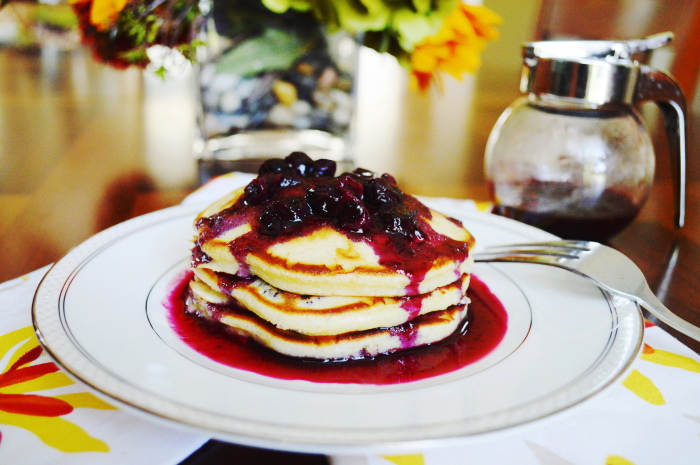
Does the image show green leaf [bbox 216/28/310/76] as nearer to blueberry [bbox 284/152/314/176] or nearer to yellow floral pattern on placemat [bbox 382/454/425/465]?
blueberry [bbox 284/152/314/176]

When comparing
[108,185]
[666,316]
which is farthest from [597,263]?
[108,185]

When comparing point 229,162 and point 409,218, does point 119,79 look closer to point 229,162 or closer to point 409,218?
point 229,162

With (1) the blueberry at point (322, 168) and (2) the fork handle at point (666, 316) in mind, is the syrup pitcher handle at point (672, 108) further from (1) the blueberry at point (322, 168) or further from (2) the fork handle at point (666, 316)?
(1) the blueberry at point (322, 168)

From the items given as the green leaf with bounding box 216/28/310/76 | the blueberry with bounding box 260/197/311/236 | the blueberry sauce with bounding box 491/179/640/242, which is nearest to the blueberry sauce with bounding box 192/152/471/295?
the blueberry with bounding box 260/197/311/236

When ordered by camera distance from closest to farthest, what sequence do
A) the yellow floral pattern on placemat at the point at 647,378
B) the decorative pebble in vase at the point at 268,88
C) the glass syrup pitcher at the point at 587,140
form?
1. the yellow floral pattern on placemat at the point at 647,378
2. the glass syrup pitcher at the point at 587,140
3. the decorative pebble in vase at the point at 268,88

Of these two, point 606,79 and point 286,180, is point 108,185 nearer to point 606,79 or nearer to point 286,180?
point 286,180

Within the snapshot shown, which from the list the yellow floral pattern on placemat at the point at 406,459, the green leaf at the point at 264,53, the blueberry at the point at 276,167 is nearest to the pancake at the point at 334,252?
the blueberry at the point at 276,167
